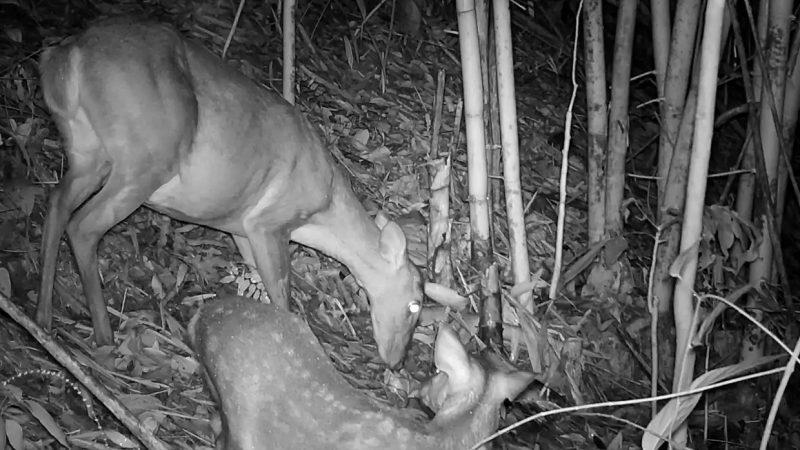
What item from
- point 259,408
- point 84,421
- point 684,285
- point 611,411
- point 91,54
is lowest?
point 611,411

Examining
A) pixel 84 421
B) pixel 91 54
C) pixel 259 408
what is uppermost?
pixel 91 54

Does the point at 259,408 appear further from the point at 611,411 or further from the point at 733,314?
the point at 733,314

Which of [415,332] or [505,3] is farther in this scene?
[415,332]

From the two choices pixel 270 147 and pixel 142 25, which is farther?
pixel 270 147

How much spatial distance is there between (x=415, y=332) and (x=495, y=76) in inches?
52.9

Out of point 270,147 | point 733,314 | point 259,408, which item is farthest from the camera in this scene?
point 733,314

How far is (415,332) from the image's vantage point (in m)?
5.09

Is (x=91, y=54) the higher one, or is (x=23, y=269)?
(x=91, y=54)

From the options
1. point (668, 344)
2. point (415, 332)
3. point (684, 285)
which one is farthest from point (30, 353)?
point (668, 344)

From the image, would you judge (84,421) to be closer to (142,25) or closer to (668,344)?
(142,25)

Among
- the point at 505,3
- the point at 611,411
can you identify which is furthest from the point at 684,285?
the point at 505,3

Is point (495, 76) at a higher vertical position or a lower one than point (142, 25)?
lower

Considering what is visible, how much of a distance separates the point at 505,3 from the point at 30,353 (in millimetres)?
2517

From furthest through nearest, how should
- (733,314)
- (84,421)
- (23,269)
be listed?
(733,314) → (23,269) → (84,421)
